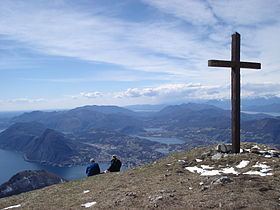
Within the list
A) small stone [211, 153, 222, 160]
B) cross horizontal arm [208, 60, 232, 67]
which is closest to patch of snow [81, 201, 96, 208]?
small stone [211, 153, 222, 160]

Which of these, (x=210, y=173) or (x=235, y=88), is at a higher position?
(x=235, y=88)

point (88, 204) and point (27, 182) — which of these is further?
point (27, 182)

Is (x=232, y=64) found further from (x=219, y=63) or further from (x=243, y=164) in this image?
(x=243, y=164)

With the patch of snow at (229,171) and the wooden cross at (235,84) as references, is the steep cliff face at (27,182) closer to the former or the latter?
the wooden cross at (235,84)

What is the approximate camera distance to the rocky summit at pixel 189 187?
1168 centimetres

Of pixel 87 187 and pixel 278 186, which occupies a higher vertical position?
pixel 278 186

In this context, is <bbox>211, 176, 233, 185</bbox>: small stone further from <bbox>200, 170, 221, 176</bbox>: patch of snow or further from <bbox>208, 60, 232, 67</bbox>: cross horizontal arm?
<bbox>208, 60, 232, 67</bbox>: cross horizontal arm

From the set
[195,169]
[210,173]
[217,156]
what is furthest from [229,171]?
[217,156]

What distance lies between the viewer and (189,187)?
529 inches

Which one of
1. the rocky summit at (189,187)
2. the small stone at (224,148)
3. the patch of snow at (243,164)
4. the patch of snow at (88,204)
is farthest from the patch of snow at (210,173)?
the patch of snow at (88,204)

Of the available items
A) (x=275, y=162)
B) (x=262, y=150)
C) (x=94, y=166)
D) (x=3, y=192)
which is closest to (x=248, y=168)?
(x=275, y=162)

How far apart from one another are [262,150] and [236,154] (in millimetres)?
1911

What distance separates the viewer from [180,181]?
1456 cm

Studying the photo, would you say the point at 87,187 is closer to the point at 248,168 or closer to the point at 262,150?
the point at 248,168
